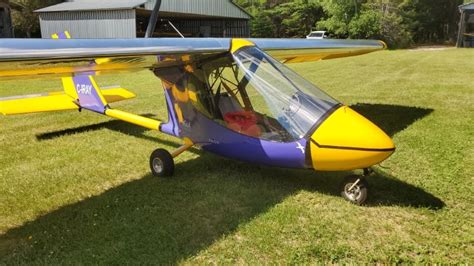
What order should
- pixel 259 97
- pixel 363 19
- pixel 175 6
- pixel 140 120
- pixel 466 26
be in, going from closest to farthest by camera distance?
1. pixel 259 97
2. pixel 140 120
3. pixel 175 6
4. pixel 363 19
5. pixel 466 26

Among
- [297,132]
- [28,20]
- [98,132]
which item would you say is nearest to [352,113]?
[297,132]

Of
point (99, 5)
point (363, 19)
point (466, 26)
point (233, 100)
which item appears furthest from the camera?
point (466, 26)

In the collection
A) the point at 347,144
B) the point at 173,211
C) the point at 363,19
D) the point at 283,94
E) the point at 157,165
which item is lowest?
the point at 173,211

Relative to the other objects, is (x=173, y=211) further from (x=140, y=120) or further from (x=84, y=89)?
(x=84, y=89)

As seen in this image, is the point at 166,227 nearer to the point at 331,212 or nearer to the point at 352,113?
the point at 331,212

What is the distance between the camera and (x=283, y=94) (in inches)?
183

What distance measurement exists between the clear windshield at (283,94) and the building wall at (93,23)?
26.7 metres

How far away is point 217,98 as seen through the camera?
5.36m

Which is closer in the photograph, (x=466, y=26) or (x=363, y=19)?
(x=363, y=19)

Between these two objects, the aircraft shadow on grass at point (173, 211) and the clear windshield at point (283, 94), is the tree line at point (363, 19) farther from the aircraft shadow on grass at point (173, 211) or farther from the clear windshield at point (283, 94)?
the clear windshield at point (283, 94)

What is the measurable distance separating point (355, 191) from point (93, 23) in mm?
31193

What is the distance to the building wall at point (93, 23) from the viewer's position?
30.4m

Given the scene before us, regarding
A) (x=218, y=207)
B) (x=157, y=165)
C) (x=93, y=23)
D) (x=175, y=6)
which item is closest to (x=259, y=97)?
(x=218, y=207)

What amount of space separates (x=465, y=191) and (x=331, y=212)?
68.9 inches
